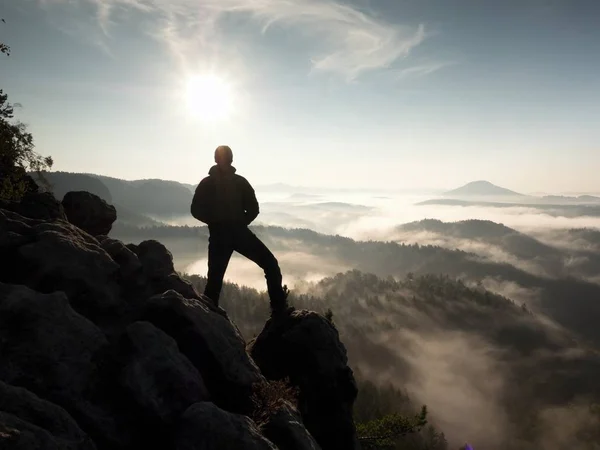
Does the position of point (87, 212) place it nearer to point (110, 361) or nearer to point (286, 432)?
point (110, 361)

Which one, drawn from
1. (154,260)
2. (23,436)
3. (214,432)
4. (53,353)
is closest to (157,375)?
(214,432)

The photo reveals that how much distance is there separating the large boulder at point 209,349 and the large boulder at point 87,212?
30.0ft

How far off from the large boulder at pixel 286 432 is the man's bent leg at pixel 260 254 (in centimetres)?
519

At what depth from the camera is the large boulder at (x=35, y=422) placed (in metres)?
5.02

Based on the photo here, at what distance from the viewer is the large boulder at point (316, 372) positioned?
43.2 feet

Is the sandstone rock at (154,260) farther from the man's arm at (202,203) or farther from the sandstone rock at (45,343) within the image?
the sandstone rock at (45,343)

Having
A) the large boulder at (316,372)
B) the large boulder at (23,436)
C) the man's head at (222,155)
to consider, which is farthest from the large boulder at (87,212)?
the large boulder at (23,436)

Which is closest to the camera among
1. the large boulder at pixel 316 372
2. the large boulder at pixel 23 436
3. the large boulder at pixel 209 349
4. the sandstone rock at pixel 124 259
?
the large boulder at pixel 23 436

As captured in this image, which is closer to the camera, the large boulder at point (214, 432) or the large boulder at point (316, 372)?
the large boulder at point (214, 432)

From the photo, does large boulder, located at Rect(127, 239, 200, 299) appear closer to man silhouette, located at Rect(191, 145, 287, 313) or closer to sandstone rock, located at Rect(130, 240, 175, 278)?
sandstone rock, located at Rect(130, 240, 175, 278)

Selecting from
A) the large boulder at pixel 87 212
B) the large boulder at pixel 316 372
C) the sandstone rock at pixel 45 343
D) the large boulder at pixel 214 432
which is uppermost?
the large boulder at pixel 87 212

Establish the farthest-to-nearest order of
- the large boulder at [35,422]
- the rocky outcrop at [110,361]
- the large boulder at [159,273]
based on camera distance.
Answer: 1. the large boulder at [159,273]
2. the rocky outcrop at [110,361]
3. the large boulder at [35,422]

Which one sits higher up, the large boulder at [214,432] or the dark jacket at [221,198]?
the dark jacket at [221,198]

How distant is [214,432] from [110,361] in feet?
9.46
